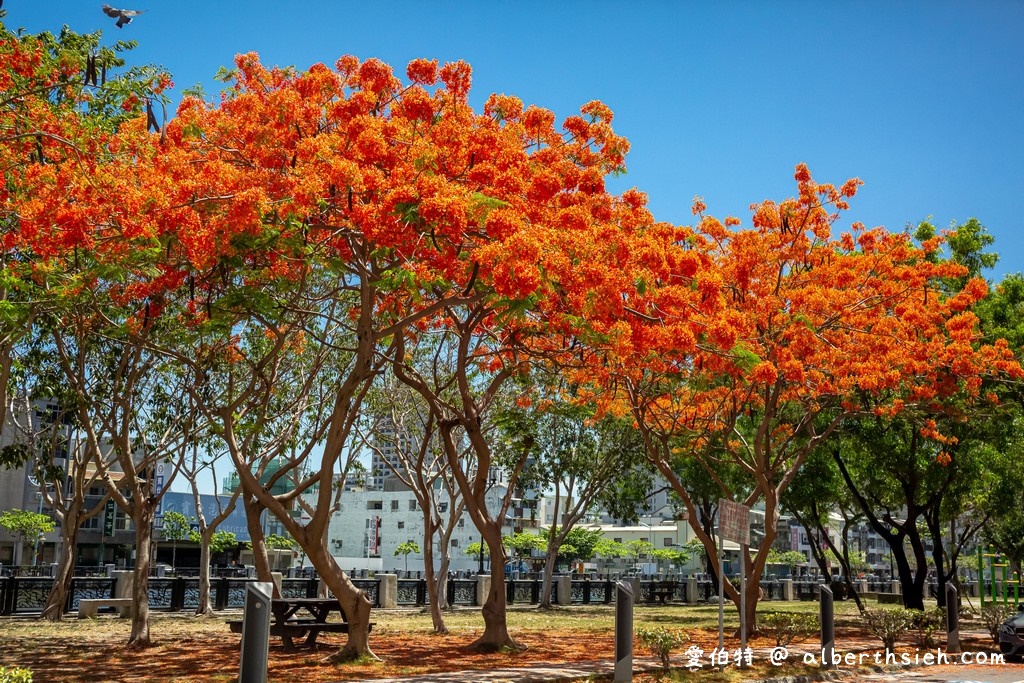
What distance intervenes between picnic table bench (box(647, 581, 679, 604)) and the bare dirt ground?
16.0 metres

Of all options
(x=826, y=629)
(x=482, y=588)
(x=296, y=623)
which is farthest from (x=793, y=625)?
(x=482, y=588)

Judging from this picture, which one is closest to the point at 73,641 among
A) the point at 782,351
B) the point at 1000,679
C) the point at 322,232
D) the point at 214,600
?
the point at 322,232

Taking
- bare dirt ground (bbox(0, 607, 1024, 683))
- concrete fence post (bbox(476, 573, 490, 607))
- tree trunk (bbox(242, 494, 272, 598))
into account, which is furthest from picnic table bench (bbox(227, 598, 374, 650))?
concrete fence post (bbox(476, 573, 490, 607))

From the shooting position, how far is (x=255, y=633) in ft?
25.1

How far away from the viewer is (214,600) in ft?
89.8

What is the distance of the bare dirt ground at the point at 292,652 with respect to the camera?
40.1 feet

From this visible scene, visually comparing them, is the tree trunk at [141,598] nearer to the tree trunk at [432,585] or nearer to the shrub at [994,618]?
the tree trunk at [432,585]

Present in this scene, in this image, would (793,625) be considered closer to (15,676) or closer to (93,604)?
(15,676)

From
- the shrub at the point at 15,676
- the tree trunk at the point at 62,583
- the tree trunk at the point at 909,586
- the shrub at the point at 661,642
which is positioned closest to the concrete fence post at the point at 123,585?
the tree trunk at the point at 62,583

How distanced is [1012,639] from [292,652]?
11680 mm

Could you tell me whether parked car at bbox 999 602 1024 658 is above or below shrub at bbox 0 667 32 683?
below

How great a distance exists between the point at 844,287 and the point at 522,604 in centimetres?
2098

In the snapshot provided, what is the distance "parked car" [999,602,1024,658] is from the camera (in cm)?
1519

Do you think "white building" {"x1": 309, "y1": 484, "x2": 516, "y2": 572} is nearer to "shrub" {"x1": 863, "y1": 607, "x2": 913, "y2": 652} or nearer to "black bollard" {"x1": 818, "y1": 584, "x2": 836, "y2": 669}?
"shrub" {"x1": 863, "y1": 607, "x2": 913, "y2": 652}
